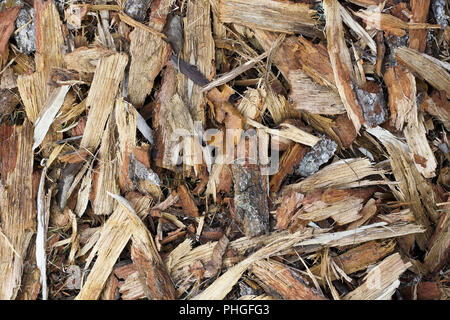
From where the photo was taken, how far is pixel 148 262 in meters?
1.74

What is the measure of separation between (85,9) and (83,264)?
1.03 meters

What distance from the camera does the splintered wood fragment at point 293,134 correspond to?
1.79m

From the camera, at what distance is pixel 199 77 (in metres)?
1.83

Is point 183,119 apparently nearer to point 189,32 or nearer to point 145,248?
point 189,32

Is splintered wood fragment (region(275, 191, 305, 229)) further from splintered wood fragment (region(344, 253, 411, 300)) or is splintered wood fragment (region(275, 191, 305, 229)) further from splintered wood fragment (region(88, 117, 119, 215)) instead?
splintered wood fragment (region(88, 117, 119, 215))

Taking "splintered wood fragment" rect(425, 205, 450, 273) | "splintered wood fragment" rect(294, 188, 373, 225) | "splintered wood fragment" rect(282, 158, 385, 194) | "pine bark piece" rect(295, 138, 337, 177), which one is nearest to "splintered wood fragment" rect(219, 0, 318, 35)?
"pine bark piece" rect(295, 138, 337, 177)

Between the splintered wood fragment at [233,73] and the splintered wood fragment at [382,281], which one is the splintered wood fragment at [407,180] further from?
the splintered wood fragment at [233,73]

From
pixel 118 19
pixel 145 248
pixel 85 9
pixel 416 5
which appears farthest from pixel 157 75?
pixel 416 5

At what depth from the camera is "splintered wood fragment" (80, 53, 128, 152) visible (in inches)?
71.2

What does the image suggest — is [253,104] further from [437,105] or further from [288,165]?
[437,105]

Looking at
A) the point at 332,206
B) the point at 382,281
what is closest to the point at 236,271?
the point at 332,206

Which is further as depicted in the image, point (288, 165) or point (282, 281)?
point (288, 165)

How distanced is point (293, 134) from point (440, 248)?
0.74 metres

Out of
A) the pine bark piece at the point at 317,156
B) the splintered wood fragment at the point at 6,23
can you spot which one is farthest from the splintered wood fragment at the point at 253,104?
the splintered wood fragment at the point at 6,23
